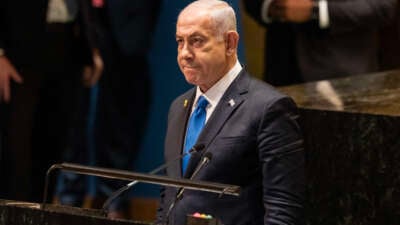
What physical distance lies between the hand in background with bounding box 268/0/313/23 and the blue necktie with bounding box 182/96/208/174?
95.1 inches

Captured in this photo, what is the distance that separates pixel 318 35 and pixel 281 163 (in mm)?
2730

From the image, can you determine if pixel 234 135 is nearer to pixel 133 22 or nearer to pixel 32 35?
pixel 133 22

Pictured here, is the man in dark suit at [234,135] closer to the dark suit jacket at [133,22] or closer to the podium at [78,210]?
the podium at [78,210]

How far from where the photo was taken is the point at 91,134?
8.17 m

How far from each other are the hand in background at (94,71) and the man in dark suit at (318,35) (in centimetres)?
122

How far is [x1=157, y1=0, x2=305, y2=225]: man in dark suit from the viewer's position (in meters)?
4.28

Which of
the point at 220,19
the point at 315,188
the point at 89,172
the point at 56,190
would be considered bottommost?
the point at 56,190

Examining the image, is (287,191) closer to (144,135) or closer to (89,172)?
(89,172)

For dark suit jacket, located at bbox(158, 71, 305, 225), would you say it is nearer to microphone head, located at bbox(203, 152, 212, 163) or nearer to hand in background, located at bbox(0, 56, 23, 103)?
microphone head, located at bbox(203, 152, 212, 163)

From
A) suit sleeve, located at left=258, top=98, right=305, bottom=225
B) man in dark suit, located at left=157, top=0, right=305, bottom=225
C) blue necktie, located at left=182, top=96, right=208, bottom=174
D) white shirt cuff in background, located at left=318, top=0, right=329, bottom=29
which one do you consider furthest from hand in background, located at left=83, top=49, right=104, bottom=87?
suit sleeve, located at left=258, top=98, right=305, bottom=225

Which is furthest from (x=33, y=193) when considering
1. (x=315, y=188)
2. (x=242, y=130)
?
(x=242, y=130)

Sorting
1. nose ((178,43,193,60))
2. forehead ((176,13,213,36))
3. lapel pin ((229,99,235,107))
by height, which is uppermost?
forehead ((176,13,213,36))

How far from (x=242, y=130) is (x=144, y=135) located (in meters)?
3.52

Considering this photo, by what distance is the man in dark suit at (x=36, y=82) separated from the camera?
292 inches
